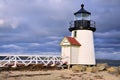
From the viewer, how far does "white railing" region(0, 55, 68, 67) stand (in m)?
22.4

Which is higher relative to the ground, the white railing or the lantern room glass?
the lantern room glass

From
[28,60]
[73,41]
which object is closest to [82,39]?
[73,41]

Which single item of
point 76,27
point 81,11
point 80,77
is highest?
point 81,11

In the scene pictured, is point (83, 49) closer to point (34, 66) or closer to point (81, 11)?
point (81, 11)

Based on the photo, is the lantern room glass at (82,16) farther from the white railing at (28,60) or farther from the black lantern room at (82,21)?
the white railing at (28,60)

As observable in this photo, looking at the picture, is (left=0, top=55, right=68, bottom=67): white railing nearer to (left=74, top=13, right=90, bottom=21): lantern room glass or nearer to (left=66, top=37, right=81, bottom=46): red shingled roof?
(left=66, top=37, right=81, bottom=46): red shingled roof

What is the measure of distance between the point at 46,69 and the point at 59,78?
16.8 feet

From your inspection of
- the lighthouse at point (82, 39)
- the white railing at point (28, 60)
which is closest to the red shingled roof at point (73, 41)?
the lighthouse at point (82, 39)

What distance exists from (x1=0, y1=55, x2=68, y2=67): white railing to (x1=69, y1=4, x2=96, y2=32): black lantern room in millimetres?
4241

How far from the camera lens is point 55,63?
2639 cm

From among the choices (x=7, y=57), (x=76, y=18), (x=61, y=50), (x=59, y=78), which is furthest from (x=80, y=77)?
(x=76, y=18)

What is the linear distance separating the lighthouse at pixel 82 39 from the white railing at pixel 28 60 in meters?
2.30

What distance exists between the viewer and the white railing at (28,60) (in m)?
22.4

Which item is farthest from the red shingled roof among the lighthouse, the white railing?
the white railing
